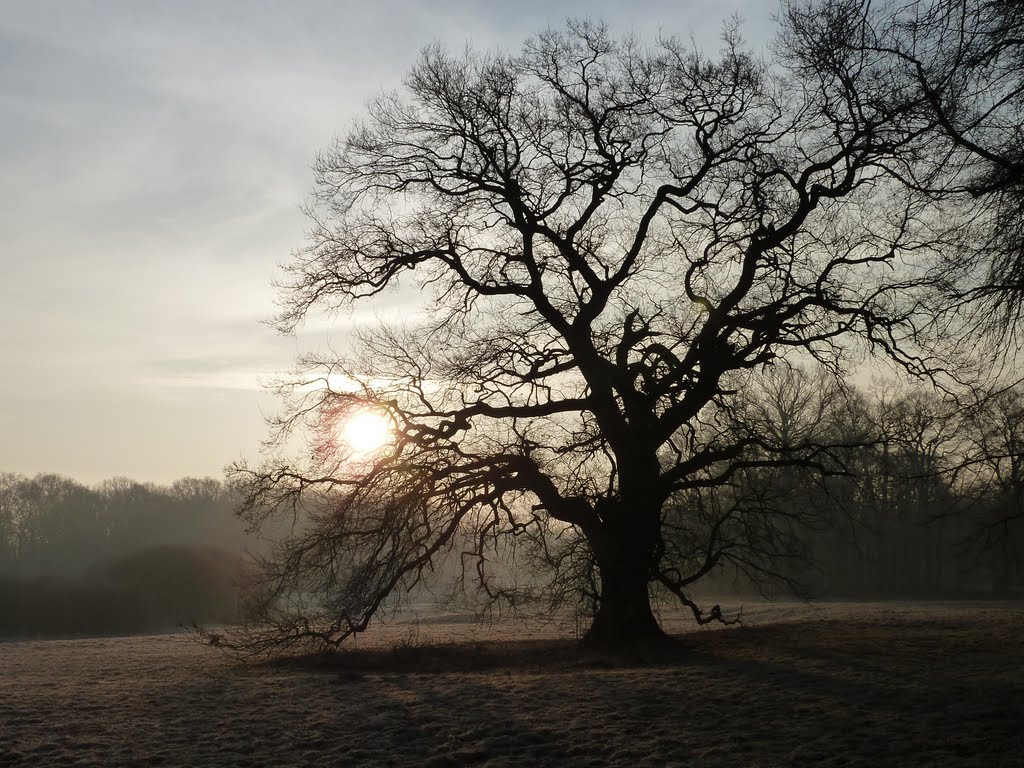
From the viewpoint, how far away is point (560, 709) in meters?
10.9

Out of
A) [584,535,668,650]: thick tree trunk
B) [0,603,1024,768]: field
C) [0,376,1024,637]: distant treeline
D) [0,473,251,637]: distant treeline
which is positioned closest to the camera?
[0,603,1024,768]: field

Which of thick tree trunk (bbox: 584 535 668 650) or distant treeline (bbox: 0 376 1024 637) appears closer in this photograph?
thick tree trunk (bbox: 584 535 668 650)

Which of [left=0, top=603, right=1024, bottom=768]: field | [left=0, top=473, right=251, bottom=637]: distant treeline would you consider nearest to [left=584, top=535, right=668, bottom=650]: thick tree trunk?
[left=0, top=603, right=1024, bottom=768]: field

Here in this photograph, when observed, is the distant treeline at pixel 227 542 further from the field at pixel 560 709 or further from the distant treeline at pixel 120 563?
the field at pixel 560 709

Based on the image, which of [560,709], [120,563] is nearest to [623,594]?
[560,709]

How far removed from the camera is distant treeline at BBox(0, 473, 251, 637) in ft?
126

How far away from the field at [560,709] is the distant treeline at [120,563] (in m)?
5.06

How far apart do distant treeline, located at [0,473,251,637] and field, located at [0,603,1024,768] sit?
506 centimetres

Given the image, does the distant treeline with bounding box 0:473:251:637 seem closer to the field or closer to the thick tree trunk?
the field

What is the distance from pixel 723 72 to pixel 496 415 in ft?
24.8

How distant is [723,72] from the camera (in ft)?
55.2

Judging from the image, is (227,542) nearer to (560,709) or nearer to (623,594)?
(623,594)

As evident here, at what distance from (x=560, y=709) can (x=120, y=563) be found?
36258mm

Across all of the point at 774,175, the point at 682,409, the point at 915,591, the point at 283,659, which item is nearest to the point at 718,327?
the point at 682,409
